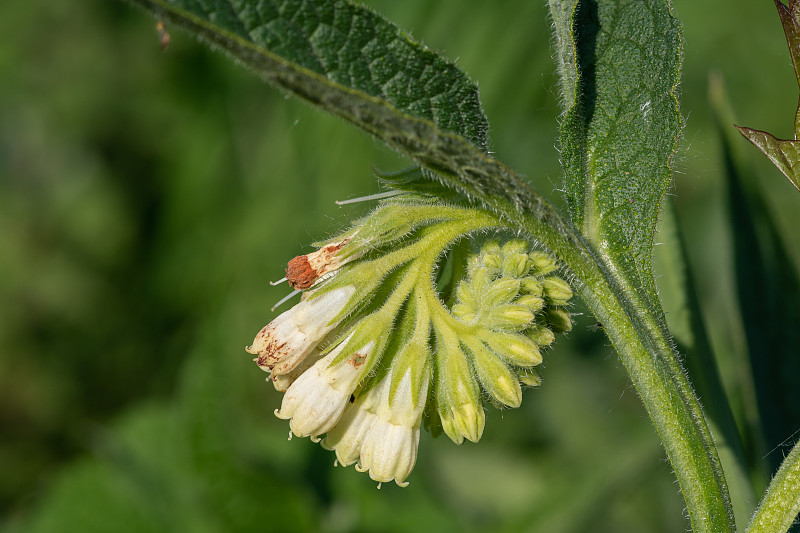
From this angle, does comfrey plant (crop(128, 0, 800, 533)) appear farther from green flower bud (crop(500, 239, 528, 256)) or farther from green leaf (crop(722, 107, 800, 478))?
green leaf (crop(722, 107, 800, 478))

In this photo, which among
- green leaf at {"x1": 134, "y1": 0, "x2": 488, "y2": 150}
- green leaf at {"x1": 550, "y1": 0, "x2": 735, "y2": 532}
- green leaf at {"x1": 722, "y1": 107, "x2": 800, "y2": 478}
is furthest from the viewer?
green leaf at {"x1": 722, "y1": 107, "x2": 800, "y2": 478}

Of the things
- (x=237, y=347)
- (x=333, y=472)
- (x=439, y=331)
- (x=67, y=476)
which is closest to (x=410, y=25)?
(x=237, y=347)

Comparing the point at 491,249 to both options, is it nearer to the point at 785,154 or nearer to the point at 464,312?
the point at 464,312

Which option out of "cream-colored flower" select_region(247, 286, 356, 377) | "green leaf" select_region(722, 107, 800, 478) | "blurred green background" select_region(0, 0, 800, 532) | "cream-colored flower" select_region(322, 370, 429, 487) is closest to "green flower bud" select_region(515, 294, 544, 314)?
"cream-colored flower" select_region(322, 370, 429, 487)

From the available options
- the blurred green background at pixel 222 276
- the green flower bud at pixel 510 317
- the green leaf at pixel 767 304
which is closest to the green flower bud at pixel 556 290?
the green flower bud at pixel 510 317

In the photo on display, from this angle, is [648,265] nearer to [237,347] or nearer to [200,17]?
[200,17]

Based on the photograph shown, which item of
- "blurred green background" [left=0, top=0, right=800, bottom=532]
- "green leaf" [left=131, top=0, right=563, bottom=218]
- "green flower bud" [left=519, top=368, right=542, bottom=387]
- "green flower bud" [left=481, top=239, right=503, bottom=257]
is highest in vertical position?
"green leaf" [left=131, top=0, right=563, bottom=218]

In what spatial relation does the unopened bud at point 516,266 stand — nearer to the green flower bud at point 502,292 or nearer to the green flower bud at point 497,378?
the green flower bud at point 502,292
